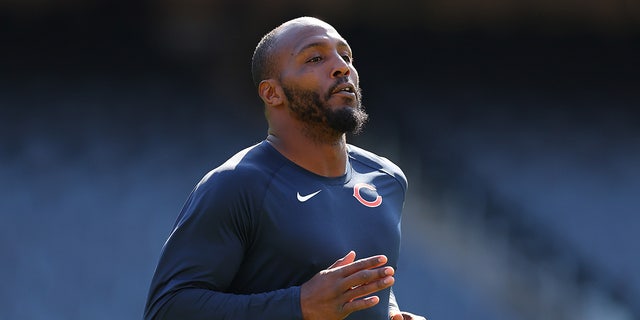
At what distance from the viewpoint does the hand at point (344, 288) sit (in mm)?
2156

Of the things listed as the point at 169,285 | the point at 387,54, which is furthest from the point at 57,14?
the point at 169,285

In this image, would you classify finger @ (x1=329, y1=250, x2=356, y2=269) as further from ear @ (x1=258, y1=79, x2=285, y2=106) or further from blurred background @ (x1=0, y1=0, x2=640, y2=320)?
blurred background @ (x1=0, y1=0, x2=640, y2=320)

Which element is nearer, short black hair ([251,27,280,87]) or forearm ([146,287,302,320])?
forearm ([146,287,302,320])

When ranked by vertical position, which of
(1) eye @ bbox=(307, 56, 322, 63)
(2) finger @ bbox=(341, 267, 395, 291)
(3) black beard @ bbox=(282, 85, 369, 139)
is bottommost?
(2) finger @ bbox=(341, 267, 395, 291)

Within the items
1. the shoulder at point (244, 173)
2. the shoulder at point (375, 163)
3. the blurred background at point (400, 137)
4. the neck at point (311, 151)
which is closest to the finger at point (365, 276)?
the shoulder at point (244, 173)

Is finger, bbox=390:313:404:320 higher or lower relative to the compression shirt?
lower

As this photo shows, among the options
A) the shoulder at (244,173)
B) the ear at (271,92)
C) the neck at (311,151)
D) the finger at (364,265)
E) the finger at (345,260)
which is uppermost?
the ear at (271,92)

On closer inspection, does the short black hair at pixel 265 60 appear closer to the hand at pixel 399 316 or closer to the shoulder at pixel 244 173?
the shoulder at pixel 244 173

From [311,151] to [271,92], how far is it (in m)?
0.21

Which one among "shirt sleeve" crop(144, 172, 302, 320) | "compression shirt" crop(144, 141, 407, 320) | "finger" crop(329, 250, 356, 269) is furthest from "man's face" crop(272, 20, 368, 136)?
"finger" crop(329, 250, 356, 269)

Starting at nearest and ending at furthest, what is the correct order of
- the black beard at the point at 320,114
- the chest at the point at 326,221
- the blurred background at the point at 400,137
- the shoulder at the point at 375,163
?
the chest at the point at 326,221, the black beard at the point at 320,114, the shoulder at the point at 375,163, the blurred background at the point at 400,137

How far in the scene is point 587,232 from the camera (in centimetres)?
744

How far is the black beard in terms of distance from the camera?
257cm

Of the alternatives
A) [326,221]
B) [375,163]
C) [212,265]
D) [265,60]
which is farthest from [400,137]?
[212,265]
